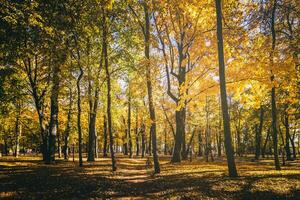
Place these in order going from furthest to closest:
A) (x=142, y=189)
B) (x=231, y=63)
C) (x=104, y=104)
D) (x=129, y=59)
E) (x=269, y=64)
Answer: (x=104, y=104)
(x=129, y=59)
(x=231, y=63)
(x=269, y=64)
(x=142, y=189)

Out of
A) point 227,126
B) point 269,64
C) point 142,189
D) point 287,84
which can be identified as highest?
point 269,64

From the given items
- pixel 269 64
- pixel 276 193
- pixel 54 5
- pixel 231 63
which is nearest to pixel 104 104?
pixel 54 5

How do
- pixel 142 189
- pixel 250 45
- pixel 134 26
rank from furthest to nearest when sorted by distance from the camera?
pixel 134 26 < pixel 250 45 < pixel 142 189

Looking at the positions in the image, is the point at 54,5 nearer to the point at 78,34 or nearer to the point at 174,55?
the point at 78,34

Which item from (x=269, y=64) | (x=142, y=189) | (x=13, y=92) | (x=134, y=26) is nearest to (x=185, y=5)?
(x=134, y=26)

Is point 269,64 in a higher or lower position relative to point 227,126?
higher

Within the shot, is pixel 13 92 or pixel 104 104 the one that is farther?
pixel 104 104

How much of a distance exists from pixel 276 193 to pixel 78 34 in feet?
62.6

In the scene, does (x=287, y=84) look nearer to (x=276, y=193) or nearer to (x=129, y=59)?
(x=276, y=193)

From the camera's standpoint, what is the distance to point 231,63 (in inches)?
709

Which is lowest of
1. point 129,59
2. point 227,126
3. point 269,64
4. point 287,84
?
point 227,126

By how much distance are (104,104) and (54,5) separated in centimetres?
1908

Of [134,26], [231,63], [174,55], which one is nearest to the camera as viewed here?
[231,63]

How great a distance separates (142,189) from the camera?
1287cm
